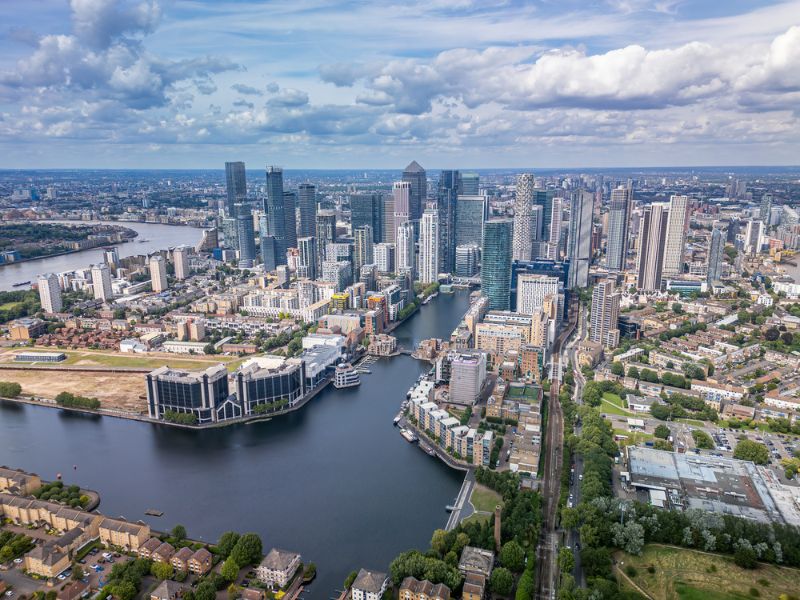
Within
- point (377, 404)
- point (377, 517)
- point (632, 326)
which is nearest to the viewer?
point (377, 517)

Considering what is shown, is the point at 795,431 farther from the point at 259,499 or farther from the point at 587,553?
the point at 259,499

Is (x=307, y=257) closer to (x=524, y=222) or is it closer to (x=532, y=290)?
(x=524, y=222)

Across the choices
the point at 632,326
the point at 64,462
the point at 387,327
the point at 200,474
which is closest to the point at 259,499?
the point at 200,474

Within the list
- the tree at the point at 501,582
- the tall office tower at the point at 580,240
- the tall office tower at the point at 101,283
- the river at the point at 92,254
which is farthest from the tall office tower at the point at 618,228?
the river at the point at 92,254

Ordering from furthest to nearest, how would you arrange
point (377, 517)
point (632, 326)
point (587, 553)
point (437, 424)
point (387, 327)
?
point (387, 327) < point (632, 326) < point (437, 424) < point (377, 517) < point (587, 553)

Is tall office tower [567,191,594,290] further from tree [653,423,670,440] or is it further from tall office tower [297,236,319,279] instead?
tree [653,423,670,440]

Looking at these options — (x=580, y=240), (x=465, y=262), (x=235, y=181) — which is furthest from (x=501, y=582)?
(x=235, y=181)

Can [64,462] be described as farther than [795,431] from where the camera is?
No
